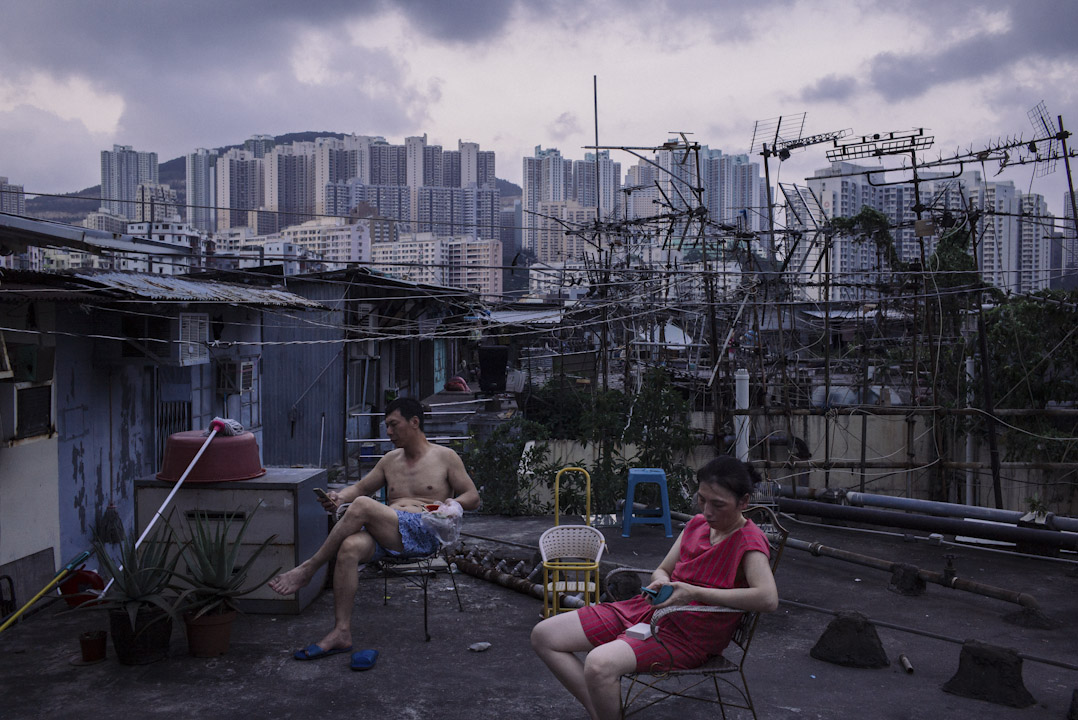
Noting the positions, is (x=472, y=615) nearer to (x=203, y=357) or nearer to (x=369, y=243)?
(x=203, y=357)

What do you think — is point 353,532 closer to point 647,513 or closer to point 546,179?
point 647,513

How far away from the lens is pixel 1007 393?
11.3m

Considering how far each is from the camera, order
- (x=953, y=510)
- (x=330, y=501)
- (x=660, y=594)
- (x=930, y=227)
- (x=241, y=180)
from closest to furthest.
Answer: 1. (x=660, y=594)
2. (x=330, y=501)
3. (x=953, y=510)
4. (x=930, y=227)
5. (x=241, y=180)

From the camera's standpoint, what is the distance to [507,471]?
876cm

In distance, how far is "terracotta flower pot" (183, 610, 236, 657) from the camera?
4.48m

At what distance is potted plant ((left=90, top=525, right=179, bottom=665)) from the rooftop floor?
0.33 ft

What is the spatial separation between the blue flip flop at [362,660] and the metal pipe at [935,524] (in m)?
4.89

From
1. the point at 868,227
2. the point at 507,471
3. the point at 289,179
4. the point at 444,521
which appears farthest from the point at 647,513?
the point at 289,179

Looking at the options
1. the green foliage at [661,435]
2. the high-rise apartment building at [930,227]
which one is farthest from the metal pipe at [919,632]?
the high-rise apartment building at [930,227]

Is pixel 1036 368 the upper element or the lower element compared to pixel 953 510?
upper

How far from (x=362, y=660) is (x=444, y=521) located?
86 centimetres

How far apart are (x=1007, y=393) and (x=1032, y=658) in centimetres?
792

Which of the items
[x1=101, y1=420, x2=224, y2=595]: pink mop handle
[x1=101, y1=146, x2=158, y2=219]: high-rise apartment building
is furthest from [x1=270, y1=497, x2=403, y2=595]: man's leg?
[x1=101, y1=146, x2=158, y2=219]: high-rise apartment building

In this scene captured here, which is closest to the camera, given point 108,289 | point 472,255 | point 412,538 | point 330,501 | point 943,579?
point 412,538
